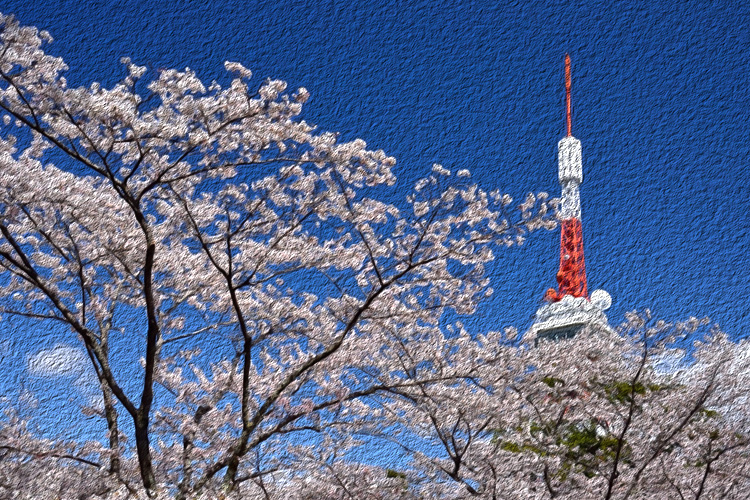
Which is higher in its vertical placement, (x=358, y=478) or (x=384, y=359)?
(x=384, y=359)

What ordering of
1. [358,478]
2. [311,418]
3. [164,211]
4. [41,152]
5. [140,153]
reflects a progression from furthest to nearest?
[358,478] < [164,211] < [41,152] < [311,418] < [140,153]

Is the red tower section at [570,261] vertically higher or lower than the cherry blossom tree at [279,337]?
higher

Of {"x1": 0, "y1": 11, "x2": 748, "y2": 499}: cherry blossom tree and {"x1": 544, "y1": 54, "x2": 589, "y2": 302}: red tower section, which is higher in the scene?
{"x1": 544, "y1": 54, "x2": 589, "y2": 302}: red tower section

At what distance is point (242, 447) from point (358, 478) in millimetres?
2676

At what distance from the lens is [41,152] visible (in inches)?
246

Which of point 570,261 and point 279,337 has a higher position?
point 570,261

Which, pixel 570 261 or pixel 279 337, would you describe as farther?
pixel 570 261

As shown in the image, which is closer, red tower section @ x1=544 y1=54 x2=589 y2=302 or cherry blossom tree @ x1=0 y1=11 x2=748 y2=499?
cherry blossom tree @ x1=0 y1=11 x2=748 y2=499

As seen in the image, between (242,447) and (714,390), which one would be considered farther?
(714,390)

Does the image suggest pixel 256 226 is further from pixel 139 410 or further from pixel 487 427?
pixel 487 427

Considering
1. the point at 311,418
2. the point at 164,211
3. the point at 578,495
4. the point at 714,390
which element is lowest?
the point at 311,418

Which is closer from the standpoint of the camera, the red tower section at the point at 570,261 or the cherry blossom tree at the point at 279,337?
the cherry blossom tree at the point at 279,337

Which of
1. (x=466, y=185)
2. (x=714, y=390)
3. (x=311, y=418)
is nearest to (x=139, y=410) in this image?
(x=311, y=418)

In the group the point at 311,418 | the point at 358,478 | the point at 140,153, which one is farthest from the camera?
the point at 358,478
